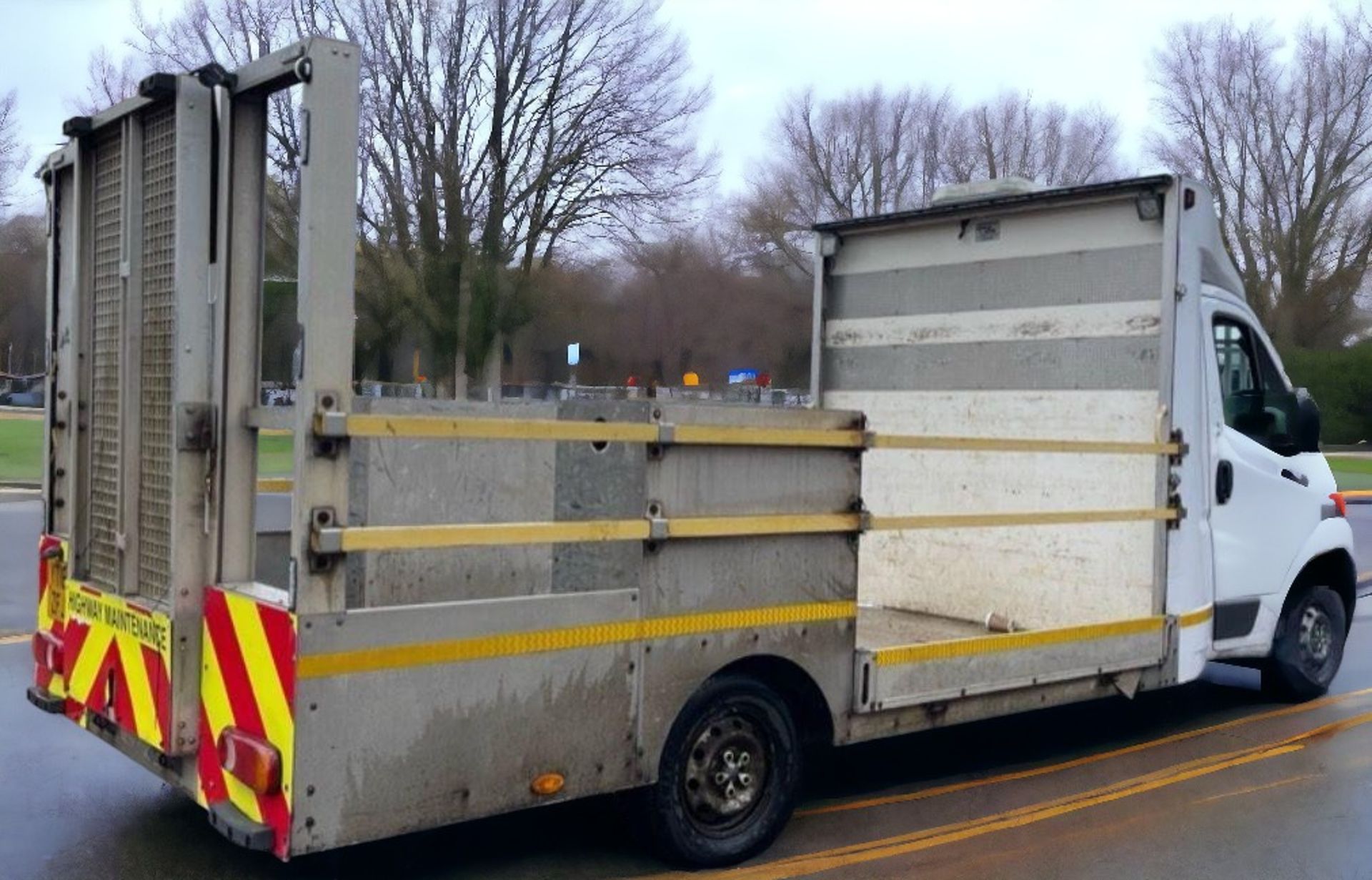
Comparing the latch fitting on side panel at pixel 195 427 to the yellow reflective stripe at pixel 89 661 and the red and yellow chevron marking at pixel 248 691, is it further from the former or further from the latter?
the yellow reflective stripe at pixel 89 661

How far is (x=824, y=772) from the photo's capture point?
6.60 meters

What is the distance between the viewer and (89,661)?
16.6 ft

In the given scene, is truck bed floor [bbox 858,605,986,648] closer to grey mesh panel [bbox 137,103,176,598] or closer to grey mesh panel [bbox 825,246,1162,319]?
grey mesh panel [bbox 825,246,1162,319]

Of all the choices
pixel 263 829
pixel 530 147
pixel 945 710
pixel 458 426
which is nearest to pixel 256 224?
pixel 458 426

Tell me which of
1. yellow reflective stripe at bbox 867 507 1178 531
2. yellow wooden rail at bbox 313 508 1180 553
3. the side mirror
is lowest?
yellow reflective stripe at bbox 867 507 1178 531

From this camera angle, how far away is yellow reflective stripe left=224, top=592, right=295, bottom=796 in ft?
13.2

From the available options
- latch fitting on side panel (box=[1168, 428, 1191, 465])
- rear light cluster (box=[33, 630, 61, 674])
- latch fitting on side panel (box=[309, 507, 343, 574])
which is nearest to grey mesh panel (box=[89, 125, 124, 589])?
rear light cluster (box=[33, 630, 61, 674])

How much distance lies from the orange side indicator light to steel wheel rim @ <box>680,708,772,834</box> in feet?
1.88

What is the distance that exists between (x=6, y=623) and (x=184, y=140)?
655cm

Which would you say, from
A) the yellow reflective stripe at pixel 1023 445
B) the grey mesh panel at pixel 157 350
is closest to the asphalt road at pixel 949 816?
the grey mesh panel at pixel 157 350

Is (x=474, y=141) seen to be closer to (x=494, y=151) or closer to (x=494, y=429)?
(x=494, y=151)

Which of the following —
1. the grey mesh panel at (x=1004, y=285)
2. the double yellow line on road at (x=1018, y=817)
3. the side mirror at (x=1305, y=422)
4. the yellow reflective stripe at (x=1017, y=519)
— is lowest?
the double yellow line on road at (x=1018, y=817)

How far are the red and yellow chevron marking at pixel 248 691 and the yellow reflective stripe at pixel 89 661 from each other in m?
0.70

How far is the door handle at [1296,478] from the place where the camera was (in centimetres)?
772
